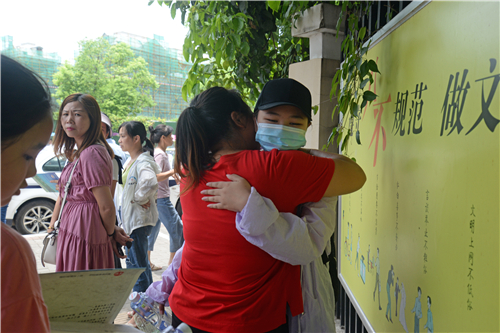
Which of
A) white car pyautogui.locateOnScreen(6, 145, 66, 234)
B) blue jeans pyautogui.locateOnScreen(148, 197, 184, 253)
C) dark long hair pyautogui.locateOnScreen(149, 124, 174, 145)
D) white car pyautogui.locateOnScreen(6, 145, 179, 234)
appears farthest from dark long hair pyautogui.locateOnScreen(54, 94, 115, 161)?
white car pyautogui.locateOnScreen(6, 145, 66, 234)

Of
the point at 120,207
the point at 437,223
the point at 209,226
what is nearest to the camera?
the point at 437,223

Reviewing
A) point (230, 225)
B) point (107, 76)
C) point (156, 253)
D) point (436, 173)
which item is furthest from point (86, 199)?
point (107, 76)

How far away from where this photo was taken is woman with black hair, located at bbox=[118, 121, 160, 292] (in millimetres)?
3588

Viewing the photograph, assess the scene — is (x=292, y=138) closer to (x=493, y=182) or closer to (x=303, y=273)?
(x=303, y=273)

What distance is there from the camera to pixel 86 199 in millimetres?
2217

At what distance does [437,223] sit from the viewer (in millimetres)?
1079

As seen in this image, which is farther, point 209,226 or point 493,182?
point 209,226

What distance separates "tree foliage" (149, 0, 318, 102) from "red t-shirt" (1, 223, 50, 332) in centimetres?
175

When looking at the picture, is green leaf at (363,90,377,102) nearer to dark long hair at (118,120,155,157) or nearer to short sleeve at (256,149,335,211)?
short sleeve at (256,149,335,211)

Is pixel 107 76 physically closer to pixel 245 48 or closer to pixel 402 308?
pixel 245 48

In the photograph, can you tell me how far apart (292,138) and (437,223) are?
0.57 m

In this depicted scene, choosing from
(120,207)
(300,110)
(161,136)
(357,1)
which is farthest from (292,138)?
(161,136)

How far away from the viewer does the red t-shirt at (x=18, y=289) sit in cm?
64

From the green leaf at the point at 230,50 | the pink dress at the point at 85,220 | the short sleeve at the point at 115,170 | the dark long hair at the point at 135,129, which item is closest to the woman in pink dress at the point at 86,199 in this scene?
the pink dress at the point at 85,220
